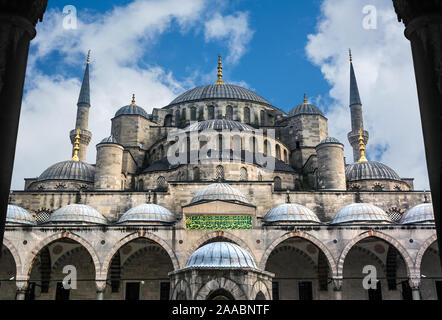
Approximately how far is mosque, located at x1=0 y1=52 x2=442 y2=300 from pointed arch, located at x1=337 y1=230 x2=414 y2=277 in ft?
0.11

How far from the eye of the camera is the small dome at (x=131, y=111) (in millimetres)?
26766

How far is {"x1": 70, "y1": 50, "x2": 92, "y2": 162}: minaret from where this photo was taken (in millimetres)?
25984

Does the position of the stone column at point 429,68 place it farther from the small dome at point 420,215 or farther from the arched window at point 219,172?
the arched window at point 219,172

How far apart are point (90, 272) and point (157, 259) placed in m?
2.47

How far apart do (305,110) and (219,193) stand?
1084 centimetres

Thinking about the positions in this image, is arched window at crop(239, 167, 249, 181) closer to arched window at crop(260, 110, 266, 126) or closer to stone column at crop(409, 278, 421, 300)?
stone column at crop(409, 278, 421, 300)

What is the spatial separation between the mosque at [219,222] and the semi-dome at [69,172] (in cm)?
7

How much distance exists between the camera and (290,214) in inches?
690

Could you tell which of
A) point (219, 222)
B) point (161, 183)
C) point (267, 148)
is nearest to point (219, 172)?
point (161, 183)

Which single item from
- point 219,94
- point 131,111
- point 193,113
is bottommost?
point 131,111

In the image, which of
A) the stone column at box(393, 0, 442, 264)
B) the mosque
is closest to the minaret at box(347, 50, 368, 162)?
the mosque

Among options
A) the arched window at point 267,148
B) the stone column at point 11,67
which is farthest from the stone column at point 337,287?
the stone column at point 11,67

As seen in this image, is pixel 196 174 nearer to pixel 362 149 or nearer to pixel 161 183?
pixel 161 183

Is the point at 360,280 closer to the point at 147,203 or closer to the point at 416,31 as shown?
the point at 147,203
